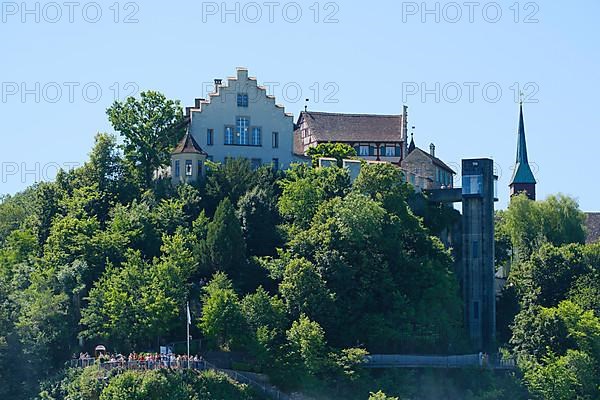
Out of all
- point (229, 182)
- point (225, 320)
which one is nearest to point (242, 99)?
point (229, 182)

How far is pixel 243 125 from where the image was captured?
105m

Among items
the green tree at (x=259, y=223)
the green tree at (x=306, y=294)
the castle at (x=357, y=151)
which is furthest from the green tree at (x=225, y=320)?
the castle at (x=357, y=151)

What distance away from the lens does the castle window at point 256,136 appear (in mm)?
105375

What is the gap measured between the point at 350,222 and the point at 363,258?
2.35m

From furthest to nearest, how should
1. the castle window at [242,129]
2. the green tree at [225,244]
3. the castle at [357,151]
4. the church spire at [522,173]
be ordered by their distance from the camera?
the church spire at [522,173]
the castle window at [242,129]
the castle at [357,151]
the green tree at [225,244]

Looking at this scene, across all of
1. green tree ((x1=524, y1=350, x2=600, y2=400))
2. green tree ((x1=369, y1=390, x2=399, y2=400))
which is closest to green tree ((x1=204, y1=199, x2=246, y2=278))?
green tree ((x1=369, y1=390, x2=399, y2=400))

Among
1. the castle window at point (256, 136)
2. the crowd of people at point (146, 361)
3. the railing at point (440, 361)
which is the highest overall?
the castle window at point (256, 136)

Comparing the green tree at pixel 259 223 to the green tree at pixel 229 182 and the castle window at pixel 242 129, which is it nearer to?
the green tree at pixel 229 182

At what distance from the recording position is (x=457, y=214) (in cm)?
10119

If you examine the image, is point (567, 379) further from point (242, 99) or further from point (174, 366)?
point (242, 99)

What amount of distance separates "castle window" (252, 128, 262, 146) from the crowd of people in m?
23.7

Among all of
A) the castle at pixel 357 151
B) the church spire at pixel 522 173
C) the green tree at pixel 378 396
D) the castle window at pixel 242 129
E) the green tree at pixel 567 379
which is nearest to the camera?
the green tree at pixel 378 396

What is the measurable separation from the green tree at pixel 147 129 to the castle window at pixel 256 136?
5119mm

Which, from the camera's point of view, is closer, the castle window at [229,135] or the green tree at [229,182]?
Answer: the green tree at [229,182]
